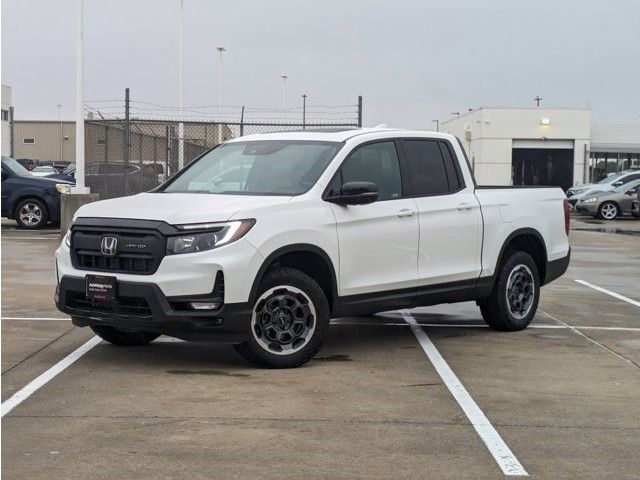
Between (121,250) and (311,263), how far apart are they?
151 centimetres

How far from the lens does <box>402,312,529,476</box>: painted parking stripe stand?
5242 millimetres

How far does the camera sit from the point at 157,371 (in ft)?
24.7

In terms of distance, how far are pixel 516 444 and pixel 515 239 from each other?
443cm

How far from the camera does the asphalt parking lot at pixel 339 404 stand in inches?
206

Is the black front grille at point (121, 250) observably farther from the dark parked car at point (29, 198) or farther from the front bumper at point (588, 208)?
the front bumper at point (588, 208)

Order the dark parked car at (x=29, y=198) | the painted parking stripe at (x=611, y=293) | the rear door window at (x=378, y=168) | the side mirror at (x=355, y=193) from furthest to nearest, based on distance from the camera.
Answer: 1. the dark parked car at (x=29, y=198)
2. the painted parking stripe at (x=611, y=293)
3. the rear door window at (x=378, y=168)
4. the side mirror at (x=355, y=193)

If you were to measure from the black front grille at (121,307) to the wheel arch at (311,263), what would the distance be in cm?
86

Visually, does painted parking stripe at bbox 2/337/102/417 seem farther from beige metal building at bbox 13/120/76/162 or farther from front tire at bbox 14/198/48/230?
beige metal building at bbox 13/120/76/162

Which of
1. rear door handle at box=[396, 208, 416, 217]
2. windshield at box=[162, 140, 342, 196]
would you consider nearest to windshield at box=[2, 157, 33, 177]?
windshield at box=[162, 140, 342, 196]

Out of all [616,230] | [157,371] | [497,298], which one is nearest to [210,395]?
[157,371]

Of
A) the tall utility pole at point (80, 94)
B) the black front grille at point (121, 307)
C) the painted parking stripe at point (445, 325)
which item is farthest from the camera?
the tall utility pole at point (80, 94)

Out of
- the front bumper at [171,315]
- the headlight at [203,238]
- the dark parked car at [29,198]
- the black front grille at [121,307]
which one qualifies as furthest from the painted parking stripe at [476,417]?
the dark parked car at [29,198]

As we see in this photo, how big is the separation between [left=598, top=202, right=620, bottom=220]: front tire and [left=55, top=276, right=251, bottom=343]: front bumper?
2749 centimetres

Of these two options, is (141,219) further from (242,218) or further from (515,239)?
(515,239)
